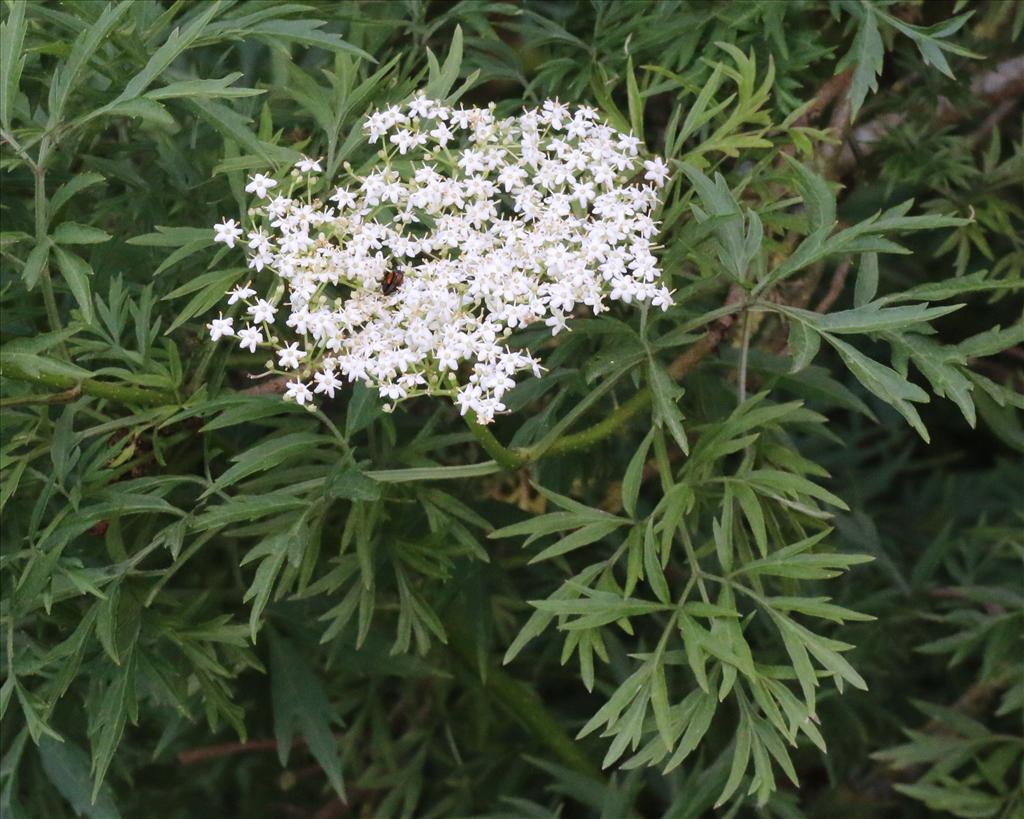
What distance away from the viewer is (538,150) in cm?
111

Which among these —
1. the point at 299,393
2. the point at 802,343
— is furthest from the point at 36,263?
the point at 802,343

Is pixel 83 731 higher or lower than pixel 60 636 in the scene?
lower

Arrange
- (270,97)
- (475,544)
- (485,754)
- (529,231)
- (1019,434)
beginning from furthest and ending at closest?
(485,754) < (1019,434) < (270,97) < (475,544) < (529,231)

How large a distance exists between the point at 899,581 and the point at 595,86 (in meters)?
0.92

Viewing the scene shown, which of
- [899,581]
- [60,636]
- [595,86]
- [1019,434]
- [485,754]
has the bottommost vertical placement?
[485,754]

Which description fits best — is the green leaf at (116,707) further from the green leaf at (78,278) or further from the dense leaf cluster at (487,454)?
the green leaf at (78,278)

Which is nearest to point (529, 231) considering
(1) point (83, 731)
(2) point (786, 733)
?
(2) point (786, 733)

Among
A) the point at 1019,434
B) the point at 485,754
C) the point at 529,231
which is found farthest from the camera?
the point at 485,754

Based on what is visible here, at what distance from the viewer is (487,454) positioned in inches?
60.2

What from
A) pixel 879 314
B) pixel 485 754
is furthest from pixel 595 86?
pixel 485 754

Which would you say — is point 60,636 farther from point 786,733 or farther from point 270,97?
point 786,733

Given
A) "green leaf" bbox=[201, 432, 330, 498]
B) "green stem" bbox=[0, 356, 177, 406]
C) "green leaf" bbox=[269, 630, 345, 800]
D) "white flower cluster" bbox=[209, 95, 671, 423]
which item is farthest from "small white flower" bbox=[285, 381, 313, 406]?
"green leaf" bbox=[269, 630, 345, 800]

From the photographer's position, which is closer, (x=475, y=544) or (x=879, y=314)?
(x=879, y=314)

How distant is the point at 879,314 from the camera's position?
1.07m
